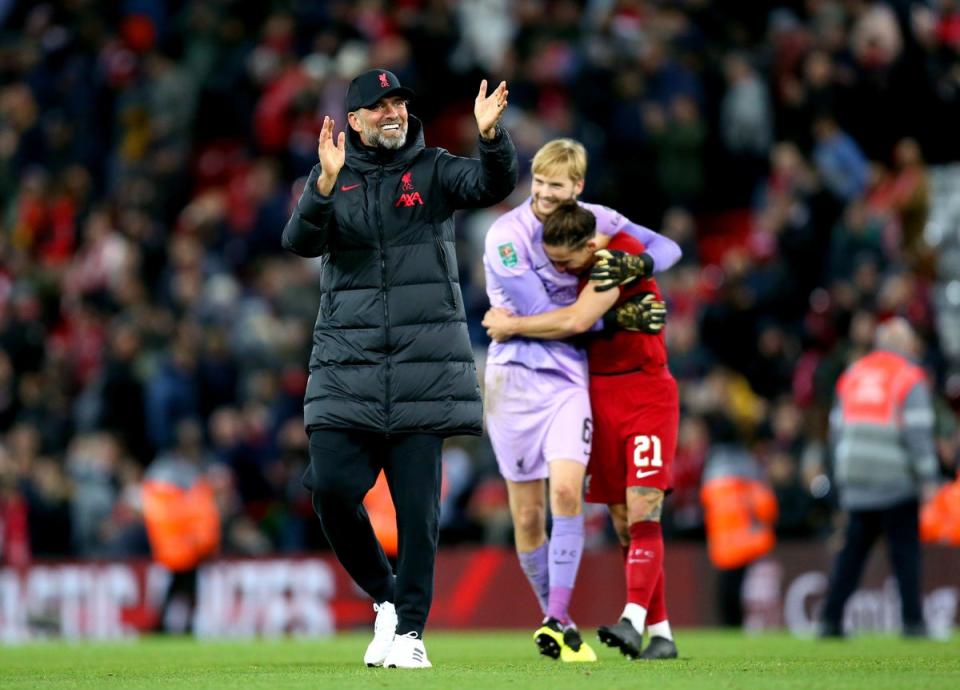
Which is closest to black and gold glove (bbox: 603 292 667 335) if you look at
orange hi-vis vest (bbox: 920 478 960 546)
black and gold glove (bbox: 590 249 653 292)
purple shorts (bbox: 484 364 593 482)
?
black and gold glove (bbox: 590 249 653 292)

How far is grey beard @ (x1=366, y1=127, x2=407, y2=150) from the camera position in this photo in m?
8.81

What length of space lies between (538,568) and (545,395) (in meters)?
0.92

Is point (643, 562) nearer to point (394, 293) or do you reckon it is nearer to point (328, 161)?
point (394, 293)

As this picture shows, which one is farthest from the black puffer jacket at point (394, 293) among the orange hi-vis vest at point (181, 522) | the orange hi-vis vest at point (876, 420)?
the orange hi-vis vest at point (181, 522)

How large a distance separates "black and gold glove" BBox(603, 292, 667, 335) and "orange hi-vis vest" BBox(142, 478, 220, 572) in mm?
9187

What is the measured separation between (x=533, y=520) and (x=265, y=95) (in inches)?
524

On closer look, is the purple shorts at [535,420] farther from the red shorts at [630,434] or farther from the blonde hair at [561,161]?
the blonde hair at [561,161]

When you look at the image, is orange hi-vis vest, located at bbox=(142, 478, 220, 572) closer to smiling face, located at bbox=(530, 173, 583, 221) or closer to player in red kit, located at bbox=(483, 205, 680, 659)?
player in red kit, located at bbox=(483, 205, 680, 659)

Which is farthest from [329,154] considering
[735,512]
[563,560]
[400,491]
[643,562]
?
[735,512]

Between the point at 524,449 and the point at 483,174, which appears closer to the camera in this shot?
the point at 483,174

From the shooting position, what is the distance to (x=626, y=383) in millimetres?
9664

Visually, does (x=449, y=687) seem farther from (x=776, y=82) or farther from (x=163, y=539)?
(x=776, y=82)

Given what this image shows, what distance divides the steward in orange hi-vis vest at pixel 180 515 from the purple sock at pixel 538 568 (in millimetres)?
8536

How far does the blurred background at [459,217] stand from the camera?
17438 millimetres
